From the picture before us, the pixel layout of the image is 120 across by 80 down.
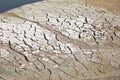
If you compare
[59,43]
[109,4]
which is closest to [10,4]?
[109,4]

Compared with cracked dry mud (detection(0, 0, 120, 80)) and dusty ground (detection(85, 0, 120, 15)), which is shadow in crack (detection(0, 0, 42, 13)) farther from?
dusty ground (detection(85, 0, 120, 15))

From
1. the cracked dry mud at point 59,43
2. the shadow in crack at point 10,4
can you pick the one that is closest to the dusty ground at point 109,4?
the cracked dry mud at point 59,43

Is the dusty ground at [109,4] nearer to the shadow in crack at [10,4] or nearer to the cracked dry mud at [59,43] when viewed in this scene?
the cracked dry mud at [59,43]

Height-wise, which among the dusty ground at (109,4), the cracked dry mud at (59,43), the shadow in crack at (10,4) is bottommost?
the cracked dry mud at (59,43)

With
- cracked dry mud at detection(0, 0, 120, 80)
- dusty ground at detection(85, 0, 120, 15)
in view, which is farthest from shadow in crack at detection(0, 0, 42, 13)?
dusty ground at detection(85, 0, 120, 15)

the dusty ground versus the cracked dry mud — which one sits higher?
the dusty ground

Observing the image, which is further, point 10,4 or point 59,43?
point 10,4

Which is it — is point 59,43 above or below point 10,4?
below

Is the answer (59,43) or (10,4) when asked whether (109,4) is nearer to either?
(10,4)

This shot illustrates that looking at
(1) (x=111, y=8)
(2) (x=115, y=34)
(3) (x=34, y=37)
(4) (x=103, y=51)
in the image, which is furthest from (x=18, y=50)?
(1) (x=111, y=8)

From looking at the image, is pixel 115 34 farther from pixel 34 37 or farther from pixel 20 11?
pixel 20 11
